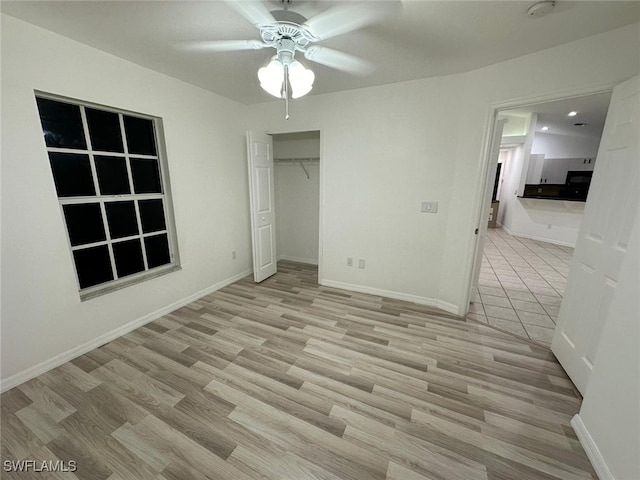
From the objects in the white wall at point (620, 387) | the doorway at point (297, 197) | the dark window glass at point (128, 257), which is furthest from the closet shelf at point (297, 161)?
the white wall at point (620, 387)

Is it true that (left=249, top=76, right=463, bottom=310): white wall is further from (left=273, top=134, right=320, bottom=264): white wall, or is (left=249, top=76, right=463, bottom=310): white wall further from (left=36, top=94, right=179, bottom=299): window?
(left=36, top=94, right=179, bottom=299): window

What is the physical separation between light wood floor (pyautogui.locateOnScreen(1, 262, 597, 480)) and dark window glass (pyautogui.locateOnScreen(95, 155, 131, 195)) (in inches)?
53.8

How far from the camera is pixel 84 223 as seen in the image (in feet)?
6.81

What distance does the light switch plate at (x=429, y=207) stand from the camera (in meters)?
2.63

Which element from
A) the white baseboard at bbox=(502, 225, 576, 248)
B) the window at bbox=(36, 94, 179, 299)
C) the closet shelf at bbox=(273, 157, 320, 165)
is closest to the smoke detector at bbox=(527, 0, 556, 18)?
the closet shelf at bbox=(273, 157, 320, 165)

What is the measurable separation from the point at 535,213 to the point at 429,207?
5.11m

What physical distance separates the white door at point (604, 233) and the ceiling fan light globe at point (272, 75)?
2138mm

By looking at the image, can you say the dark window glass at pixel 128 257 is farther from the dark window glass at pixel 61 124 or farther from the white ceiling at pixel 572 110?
the white ceiling at pixel 572 110

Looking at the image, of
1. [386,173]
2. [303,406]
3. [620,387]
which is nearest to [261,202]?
[386,173]

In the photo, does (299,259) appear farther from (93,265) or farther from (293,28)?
(293,28)

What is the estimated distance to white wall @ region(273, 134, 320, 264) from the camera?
3.97 m

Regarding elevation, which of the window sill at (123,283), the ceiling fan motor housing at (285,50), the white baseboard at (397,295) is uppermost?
the ceiling fan motor housing at (285,50)

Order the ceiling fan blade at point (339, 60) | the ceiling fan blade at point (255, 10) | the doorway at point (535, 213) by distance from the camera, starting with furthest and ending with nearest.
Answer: the doorway at point (535, 213), the ceiling fan blade at point (339, 60), the ceiling fan blade at point (255, 10)

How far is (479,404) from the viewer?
1.60 meters
